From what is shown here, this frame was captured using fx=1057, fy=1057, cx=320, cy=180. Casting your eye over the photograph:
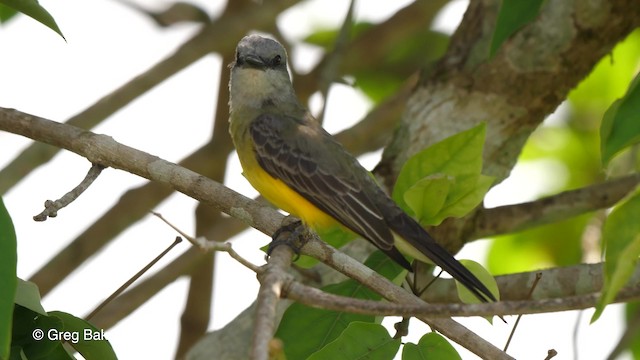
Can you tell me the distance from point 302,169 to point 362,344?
180 cm

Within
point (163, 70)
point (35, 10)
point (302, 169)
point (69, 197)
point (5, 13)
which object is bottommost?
point (69, 197)

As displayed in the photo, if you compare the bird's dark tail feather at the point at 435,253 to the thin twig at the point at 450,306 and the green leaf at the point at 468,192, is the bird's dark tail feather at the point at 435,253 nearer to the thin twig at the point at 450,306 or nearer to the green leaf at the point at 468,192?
the green leaf at the point at 468,192

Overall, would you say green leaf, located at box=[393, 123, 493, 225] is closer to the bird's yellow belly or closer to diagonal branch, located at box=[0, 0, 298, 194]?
the bird's yellow belly

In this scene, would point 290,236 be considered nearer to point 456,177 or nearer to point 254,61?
point 456,177

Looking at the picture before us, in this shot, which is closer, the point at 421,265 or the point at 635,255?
the point at 635,255

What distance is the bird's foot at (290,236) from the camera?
4.46 m

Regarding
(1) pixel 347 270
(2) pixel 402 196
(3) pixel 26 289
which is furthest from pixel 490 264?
(3) pixel 26 289

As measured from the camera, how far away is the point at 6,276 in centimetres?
338

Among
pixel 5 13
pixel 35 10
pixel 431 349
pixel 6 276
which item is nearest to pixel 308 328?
pixel 431 349

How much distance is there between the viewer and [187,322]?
7.09 m

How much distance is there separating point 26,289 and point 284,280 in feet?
3.43

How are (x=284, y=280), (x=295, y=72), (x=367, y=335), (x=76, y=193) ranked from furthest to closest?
(x=295, y=72) → (x=76, y=193) → (x=367, y=335) → (x=284, y=280)

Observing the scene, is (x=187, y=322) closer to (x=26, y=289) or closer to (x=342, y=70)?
(x=342, y=70)

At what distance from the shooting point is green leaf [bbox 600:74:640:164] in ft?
11.5
